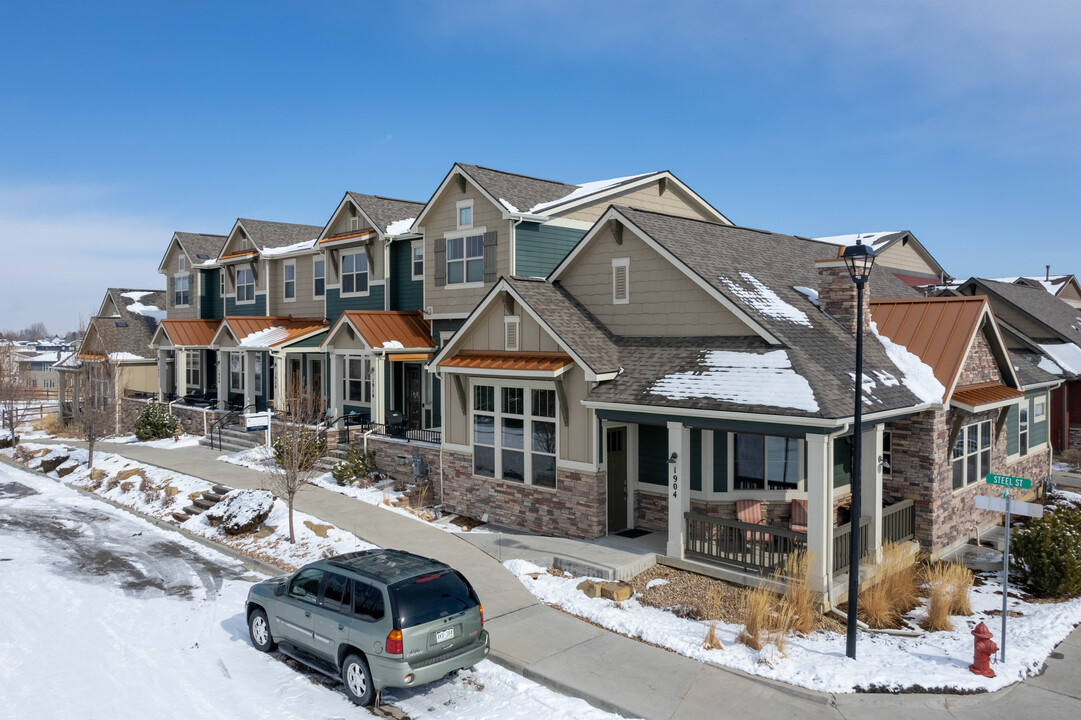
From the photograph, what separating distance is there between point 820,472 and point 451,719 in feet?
23.0

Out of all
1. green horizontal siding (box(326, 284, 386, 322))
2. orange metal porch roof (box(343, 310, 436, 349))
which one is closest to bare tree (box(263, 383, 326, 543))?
orange metal porch roof (box(343, 310, 436, 349))

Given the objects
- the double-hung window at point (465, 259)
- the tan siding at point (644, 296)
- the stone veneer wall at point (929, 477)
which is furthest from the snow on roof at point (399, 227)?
the stone veneer wall at point (929, 477)

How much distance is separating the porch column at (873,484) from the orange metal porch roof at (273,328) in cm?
2128

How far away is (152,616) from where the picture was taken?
12.9 metres

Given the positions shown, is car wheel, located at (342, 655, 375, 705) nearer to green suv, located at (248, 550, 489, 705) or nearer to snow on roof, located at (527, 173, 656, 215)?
green suv, located at (248, 550, 489, 705)

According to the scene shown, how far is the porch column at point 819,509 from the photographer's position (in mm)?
12406

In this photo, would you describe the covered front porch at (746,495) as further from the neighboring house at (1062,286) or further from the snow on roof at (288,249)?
the neighboring house at (1062,286)

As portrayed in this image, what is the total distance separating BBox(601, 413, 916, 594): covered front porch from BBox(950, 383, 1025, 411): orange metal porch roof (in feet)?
6.30

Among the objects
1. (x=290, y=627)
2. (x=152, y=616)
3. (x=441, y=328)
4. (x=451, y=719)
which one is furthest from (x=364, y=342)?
(x=451, y=719)

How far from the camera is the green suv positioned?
9164 millimetres

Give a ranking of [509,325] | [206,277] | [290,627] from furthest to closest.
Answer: [206,277]
[509,325]
[290,627]

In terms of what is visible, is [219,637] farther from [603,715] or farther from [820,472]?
[820,472]

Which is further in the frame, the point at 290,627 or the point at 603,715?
the point at 290,627

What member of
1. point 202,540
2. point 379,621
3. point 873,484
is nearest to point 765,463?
point 873,484
